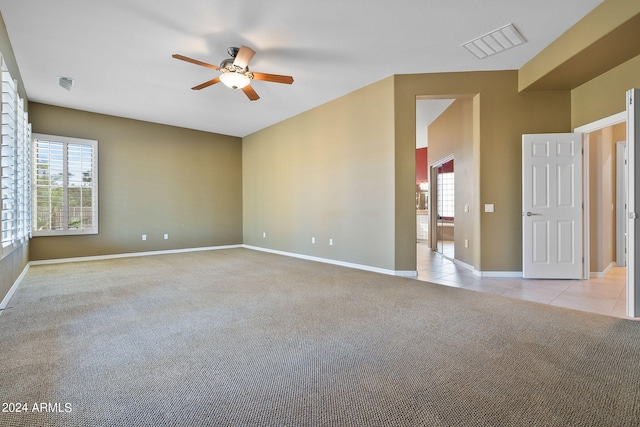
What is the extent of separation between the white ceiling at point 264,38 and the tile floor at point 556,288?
3019 millimetres

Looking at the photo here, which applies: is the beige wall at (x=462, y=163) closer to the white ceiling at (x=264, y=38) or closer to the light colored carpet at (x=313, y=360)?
the white ceiling at (x=264, y=38)

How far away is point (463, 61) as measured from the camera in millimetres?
4207

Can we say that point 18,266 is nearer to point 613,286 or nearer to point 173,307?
point 173,307

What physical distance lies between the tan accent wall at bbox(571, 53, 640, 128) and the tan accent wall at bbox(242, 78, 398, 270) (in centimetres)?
236

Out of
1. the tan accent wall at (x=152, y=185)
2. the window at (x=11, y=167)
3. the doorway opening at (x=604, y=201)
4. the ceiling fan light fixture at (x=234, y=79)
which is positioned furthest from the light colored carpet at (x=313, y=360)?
the tan accent wall at (x=152, y=185)

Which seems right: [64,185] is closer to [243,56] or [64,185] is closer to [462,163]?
[243,56]

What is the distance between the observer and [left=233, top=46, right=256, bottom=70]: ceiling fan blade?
3379 mm

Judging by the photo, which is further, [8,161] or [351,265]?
[351,265]

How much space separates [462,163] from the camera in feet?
18.0

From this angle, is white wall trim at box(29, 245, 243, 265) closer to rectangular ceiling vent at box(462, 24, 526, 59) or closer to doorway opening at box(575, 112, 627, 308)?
rectangular ceiling vent at box(462, 24, 526, 59)

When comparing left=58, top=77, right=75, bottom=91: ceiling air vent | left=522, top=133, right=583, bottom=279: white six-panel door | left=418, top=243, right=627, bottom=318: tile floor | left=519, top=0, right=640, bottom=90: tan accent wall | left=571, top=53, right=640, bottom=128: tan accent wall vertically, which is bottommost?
left=418, top=243, right=627, bottom=318: tile floor

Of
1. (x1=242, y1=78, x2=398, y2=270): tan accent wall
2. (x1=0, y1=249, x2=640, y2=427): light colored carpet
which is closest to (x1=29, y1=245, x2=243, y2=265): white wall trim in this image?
(x1=242, y1=78, x2=398, y2=270): tan accent wall

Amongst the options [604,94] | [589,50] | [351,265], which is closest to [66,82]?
[351,265]

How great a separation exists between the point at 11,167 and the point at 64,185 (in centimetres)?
311
